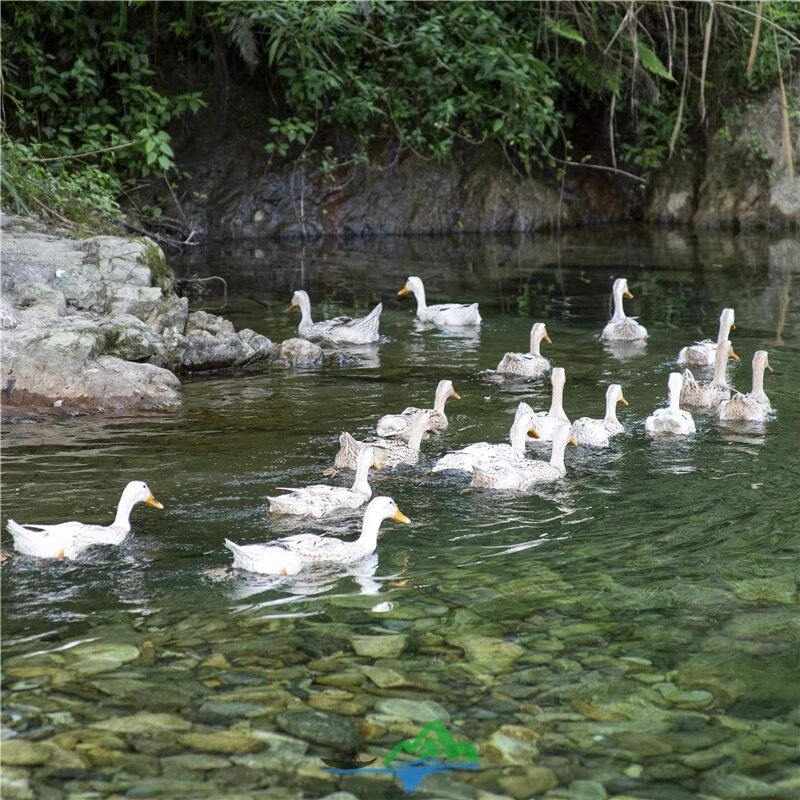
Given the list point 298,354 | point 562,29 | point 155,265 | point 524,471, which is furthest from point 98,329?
point 562,29

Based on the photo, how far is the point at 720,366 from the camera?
11.5 meters

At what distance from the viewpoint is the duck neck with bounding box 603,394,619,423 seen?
9875 mm

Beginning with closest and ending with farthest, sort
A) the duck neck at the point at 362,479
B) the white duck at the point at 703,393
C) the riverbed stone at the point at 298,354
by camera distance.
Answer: the duck neck at the point at 362,479 → the white duck at the point at 703,393 → the riverbed stone at the point at 298,354

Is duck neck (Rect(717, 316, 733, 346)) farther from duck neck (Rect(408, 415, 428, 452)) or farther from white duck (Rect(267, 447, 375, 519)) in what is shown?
white duck (Rect(267, 447, 375, 519))

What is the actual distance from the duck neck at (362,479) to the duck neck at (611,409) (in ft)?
7.98

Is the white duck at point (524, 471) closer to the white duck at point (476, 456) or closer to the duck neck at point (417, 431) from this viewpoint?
the white duck at point (476, 456)

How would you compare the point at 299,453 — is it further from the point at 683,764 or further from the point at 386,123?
the point at 386,123

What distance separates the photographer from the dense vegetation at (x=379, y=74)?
2047cm

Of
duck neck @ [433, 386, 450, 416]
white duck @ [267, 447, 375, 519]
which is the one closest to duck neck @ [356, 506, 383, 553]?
white duck @ [267, 447, 375, 519]

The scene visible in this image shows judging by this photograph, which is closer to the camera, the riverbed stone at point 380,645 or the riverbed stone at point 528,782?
the riverbed stone at point 528,782

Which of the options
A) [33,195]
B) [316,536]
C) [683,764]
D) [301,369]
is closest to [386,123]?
[33,195]
